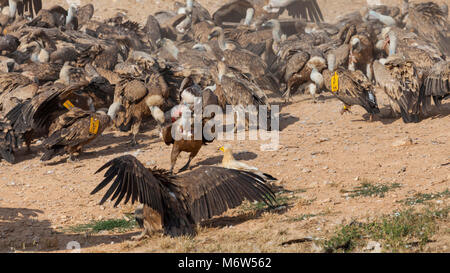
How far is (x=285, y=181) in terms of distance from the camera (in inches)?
341

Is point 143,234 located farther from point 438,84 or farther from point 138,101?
point 438,84

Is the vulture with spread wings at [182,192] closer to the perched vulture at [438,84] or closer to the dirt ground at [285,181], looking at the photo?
the dirt ground at [285,181]

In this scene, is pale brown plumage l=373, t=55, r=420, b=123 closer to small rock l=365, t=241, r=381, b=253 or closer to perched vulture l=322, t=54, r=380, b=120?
perched vulture l=322, t=54, r=380, b=120

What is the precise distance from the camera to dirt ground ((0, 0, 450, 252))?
655cm

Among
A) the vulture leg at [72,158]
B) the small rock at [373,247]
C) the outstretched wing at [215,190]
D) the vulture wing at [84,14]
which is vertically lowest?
the vulture leg at [72,158]

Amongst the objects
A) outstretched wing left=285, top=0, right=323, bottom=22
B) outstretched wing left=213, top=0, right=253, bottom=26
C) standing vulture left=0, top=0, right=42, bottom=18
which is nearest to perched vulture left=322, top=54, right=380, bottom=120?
outstretched wing left=213, top=0, right=253, bottom=26

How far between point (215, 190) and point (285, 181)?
1.91 metres

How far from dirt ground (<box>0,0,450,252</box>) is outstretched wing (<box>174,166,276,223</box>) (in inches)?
8.6

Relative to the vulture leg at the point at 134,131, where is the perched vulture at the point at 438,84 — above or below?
above

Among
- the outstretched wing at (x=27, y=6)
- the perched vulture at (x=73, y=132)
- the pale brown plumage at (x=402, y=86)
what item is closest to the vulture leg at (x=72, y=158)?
the perched vulture at (x=73, y=132)

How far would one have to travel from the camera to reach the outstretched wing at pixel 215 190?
688 cm

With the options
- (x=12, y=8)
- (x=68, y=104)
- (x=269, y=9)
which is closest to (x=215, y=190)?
(x=68, y=104)
